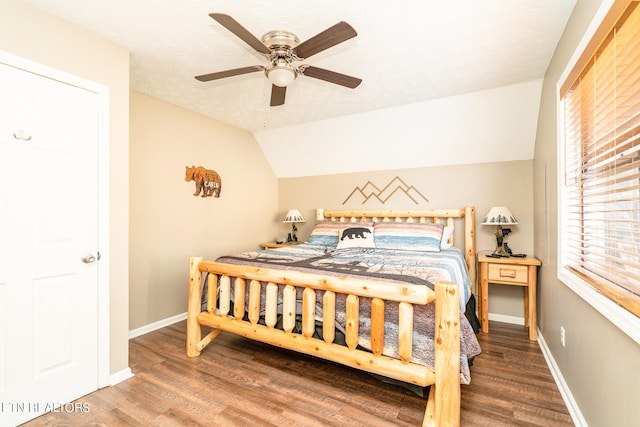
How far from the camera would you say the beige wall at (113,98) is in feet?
6.09

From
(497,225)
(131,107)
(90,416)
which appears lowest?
(90,416)

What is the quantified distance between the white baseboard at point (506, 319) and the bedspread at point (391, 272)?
92cm

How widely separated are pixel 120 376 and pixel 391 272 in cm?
201

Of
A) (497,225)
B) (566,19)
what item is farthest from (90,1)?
(497,225)

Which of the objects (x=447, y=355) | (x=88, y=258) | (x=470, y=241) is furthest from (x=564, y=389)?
(x=88, y=258)

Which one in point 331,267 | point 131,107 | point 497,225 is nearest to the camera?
point 331,267

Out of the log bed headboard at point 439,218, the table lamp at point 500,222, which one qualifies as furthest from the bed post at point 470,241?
the table lamp at point 500,222

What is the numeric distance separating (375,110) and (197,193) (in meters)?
2.22

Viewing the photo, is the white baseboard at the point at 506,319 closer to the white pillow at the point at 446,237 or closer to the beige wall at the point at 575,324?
the beige wall at the point at 575,324

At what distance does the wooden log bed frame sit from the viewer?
62.4 inches

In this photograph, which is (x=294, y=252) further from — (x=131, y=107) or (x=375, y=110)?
(x=131, y=107)

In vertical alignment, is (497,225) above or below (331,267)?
above

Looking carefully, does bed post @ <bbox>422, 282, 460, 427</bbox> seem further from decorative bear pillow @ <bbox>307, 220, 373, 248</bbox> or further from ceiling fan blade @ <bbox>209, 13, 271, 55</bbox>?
decorative bear pillow @ <bbox>307, 220, 373, 248</bbox>

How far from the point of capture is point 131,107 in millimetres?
2891
